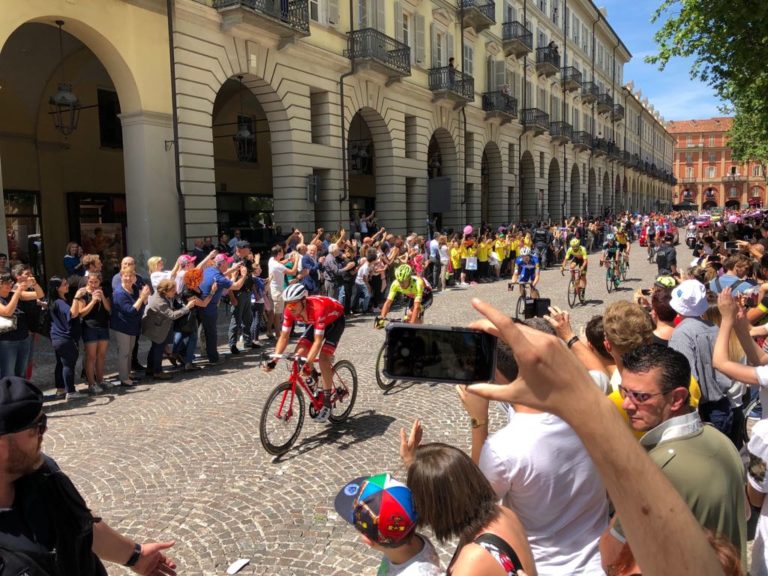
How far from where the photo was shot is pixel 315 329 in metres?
6.12

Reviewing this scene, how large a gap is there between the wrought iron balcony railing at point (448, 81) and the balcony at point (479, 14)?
11.1 feet

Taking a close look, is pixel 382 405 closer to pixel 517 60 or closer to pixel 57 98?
pixel 57 98

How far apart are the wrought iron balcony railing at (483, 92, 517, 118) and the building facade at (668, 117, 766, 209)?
93.8 meters

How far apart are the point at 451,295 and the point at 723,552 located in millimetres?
16437

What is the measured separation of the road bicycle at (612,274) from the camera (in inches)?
672

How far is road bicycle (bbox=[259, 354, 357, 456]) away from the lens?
5695 mm

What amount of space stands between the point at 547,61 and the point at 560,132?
5887 millimetres

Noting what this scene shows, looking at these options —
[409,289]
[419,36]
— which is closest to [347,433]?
[409,289]

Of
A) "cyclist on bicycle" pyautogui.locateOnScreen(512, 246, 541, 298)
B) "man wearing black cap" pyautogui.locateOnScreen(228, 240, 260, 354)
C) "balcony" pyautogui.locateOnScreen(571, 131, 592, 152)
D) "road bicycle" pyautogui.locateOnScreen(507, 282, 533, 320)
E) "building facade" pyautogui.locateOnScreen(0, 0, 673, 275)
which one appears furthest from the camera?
"balcony" pyautogui.locateOnScreen(571, 131, 592, 152)

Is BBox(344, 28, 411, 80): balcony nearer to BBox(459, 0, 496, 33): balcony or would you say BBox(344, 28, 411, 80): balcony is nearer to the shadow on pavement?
BBox(459, 0, 496, 33): balcony

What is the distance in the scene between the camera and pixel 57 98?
12930mm

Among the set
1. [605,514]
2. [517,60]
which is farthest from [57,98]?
[517,60]

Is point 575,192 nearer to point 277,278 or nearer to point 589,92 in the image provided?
point 589,92

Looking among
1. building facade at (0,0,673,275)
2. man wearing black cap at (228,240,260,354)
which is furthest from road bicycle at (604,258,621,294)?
man wearing black cap at (228,240,260,354)
